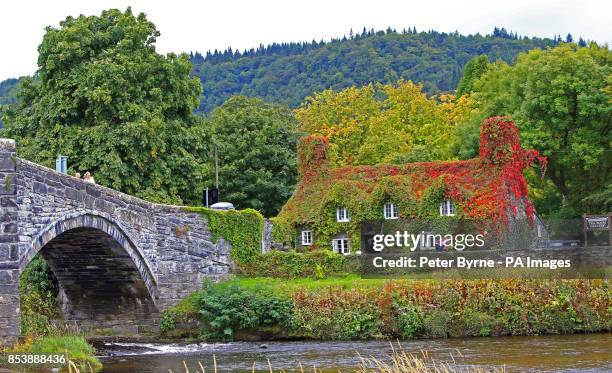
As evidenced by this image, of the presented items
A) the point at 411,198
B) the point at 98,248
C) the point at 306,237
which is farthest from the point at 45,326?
the point at 411,198

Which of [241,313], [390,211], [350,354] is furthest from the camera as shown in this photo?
[390,211]

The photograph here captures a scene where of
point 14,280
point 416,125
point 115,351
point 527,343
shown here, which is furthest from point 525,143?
point 14,280

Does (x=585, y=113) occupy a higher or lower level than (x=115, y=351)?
higher

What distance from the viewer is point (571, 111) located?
48.8 metres

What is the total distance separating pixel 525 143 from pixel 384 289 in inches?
779

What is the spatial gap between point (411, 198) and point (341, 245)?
149 inches

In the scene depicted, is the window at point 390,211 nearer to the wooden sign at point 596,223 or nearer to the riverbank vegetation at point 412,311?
the wooden sign at point 596,223

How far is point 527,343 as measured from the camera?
1086 inches

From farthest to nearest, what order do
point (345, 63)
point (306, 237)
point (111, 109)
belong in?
point (345, 63) < point (306, 237) < point (111, 109)

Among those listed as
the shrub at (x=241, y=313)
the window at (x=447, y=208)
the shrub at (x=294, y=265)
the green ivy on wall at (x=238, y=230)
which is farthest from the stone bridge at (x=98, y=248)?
the window at (x=447, y=208)

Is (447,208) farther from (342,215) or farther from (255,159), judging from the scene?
(255,159)

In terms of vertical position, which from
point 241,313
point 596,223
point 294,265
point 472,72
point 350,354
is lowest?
point 350,354

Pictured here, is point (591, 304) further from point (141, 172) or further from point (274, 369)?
point (141, 172)

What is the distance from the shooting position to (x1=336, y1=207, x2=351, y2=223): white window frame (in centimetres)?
4468
